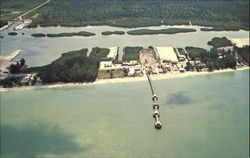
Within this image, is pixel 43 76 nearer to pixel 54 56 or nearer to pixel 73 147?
pixel 54 56

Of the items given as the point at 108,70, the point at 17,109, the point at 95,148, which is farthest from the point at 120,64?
the point at 95,148

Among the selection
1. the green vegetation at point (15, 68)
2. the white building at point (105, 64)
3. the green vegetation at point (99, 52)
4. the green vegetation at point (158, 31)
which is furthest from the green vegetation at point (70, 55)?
the green vegetation at point (158, 31)

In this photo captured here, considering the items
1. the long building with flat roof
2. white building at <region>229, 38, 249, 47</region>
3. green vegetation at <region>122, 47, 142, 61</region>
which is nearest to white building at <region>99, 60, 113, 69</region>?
green vegetation at <region>122, 47, 142, 61</region>

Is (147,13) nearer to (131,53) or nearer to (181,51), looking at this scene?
(181,51)

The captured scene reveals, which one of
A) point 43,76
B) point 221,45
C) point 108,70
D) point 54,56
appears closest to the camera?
point 43,76

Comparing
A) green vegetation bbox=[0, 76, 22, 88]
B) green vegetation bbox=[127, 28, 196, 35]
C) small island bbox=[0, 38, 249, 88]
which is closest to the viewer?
green vegetation bbox=[0, 76, 22, 88]

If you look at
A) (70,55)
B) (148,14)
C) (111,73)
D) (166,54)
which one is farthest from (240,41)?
(70,55)

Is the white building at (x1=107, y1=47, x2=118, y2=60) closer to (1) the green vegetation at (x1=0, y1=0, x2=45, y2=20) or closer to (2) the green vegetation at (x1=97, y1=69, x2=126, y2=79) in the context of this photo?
(2) the green vegetation at (x1=97, y1=69, x2=126, y2=79)
